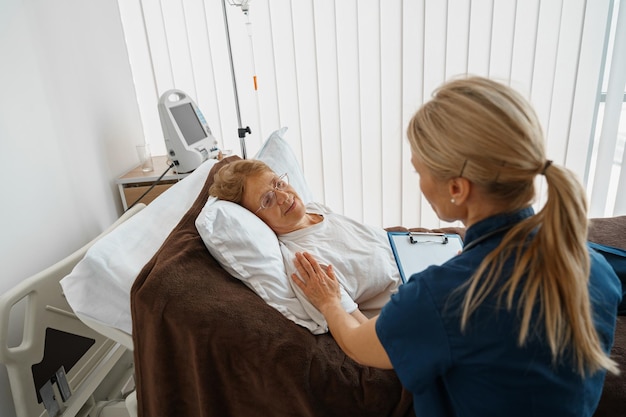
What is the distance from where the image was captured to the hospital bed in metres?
1.01

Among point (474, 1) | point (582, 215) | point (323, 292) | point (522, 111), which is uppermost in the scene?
point (474, 1)

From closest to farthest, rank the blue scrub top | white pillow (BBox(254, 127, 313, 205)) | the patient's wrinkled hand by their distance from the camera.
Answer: the blue scrub top
the patient's wrinkled hand
white pillow (BBox(254, 127, 313, 205))

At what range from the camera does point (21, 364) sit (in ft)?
3.97

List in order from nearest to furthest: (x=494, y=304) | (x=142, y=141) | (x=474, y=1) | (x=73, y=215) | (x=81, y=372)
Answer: (x=494, y=304), (x=81, y=372), (x=73, y=215), (x=474, y=1), (x=142, y=141)

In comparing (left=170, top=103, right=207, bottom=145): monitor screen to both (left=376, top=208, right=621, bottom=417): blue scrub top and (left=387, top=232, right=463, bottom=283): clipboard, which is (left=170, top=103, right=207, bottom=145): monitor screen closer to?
(left=387, top=232, right=463, bottom=283): clipboard

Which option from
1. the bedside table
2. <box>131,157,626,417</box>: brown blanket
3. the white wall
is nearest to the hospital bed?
<box>131,157,626,417</box>: brown blanket

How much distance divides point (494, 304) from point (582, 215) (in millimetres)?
209

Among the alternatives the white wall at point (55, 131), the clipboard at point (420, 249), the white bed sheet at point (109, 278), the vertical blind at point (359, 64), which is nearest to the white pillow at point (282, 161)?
the clipboard at point (420, 249)

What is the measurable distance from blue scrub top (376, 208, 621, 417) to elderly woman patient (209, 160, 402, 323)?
501 millimetres

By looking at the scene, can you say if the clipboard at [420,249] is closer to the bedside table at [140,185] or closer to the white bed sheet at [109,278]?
the white bed sheet at [109,278]

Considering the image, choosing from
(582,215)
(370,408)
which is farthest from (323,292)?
(582,215)

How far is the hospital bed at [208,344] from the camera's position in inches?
39.6

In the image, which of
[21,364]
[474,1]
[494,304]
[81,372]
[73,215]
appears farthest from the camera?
[474,1]

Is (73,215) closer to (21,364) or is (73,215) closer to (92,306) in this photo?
(21,364)
